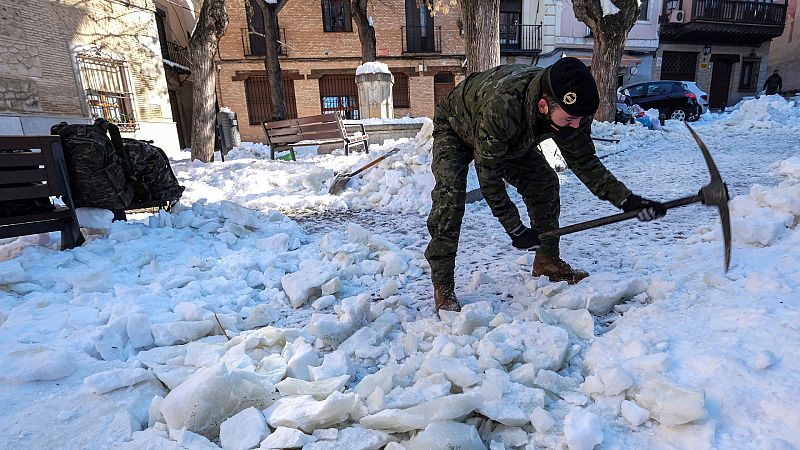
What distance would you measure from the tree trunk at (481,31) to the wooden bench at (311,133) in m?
3.63

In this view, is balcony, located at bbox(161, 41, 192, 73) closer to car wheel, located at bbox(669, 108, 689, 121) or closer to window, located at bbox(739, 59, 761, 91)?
car wheel, located at bbox(669, 108, 689, 121)

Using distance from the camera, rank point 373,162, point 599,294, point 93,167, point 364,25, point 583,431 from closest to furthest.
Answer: point 583,431
point 599,294
point 93,167
point 373,162
point 364,25

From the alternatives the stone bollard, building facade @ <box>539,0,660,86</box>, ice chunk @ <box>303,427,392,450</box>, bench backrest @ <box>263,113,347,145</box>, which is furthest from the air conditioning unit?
ice chunk @ <box>303,427,392,450</box>

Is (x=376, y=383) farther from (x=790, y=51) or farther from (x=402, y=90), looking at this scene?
(x=790, y=51)

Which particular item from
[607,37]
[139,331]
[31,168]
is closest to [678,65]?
[607,37]

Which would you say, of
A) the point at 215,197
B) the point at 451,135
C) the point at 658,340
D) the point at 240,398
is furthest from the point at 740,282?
the point at 215,197

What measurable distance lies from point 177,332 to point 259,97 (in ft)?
58.6

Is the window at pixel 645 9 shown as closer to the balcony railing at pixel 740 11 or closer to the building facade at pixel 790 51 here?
the balcony railing at pixel 740 11

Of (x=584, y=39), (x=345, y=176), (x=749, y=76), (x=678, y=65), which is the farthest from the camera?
(x=749, y=76)

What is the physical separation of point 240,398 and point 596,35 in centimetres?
1096

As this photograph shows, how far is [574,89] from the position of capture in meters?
1.78

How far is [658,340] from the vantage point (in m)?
1.71

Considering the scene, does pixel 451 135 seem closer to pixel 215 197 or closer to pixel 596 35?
pixel 215 197

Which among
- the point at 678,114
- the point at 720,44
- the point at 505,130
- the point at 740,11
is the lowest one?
the point at 678,114
